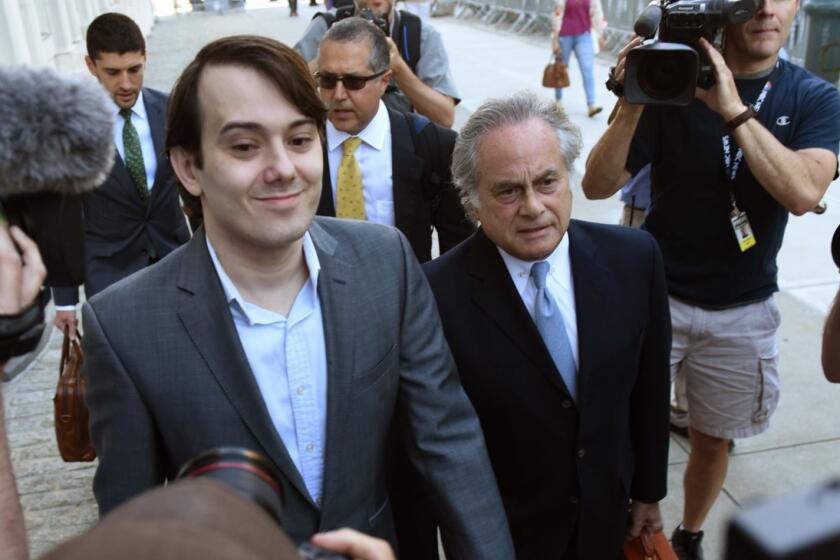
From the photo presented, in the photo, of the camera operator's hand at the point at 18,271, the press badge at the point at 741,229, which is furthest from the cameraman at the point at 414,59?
the camera operator's hand at the point at 18,271

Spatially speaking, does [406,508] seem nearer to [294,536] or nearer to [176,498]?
[294,536]

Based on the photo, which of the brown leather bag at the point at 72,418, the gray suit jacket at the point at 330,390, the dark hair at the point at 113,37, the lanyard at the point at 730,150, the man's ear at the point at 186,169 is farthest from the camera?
the dark hair at the point at 113,37

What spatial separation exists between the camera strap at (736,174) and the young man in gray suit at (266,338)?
149cm

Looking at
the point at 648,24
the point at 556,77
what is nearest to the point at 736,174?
the point at 648,24

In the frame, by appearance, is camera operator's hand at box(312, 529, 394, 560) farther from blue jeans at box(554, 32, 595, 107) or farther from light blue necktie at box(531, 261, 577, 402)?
blue jeans at box(554, 32, 595, 107)

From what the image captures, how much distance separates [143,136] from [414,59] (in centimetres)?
143

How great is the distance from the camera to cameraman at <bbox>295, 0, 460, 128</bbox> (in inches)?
168

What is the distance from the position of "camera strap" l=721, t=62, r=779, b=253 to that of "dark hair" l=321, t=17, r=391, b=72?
133 cm

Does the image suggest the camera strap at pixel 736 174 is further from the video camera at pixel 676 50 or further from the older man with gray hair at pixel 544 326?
the older man with gray hair at pixel 544 326

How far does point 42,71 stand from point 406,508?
151cm

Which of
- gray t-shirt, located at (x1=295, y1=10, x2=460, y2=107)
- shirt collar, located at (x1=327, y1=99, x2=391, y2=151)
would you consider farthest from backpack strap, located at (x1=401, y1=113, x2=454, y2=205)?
gray t-shirt, located at (x1=295, y1=10, x2=460, y2=107)

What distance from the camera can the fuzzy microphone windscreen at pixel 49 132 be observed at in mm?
1438

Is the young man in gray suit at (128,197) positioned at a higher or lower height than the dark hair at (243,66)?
lower

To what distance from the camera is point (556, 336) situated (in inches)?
94.5
